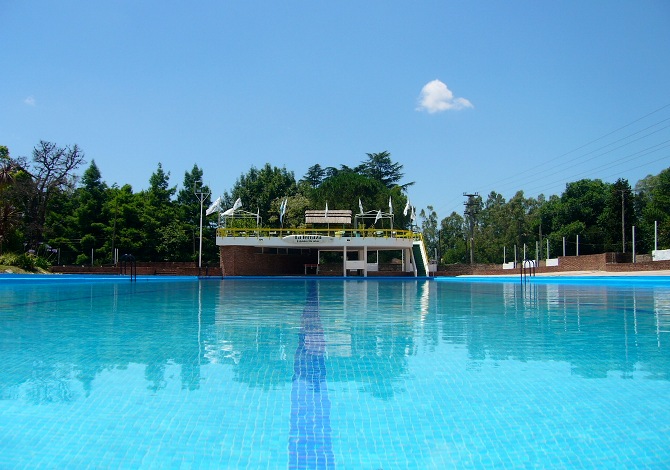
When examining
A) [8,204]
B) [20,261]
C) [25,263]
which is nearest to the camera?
[20,261]

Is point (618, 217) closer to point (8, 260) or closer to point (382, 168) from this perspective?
point (382, 168)

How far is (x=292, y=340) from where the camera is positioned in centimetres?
656

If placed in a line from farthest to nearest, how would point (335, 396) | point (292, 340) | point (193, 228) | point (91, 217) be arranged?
1. point (193, 228)
2. point (91, 217)
3. point (292, 340)
4. point (335, 396)

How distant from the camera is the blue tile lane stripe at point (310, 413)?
3.01 metres

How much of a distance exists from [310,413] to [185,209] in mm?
41867

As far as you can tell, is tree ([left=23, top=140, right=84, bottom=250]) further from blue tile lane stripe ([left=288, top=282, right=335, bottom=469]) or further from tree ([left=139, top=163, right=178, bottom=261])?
blue tile lane stripe ([left=288, top=282, right=335, bottom=469])

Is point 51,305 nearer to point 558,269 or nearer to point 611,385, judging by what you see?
point 611,385

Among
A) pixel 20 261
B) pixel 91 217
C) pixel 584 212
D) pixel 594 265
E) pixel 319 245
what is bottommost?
pixel 594 265

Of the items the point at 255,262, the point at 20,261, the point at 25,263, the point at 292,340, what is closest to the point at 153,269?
the point at 255,262

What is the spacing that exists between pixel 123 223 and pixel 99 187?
22.4 feet

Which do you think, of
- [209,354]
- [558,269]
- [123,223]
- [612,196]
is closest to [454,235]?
[612,196]

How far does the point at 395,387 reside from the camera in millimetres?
4324

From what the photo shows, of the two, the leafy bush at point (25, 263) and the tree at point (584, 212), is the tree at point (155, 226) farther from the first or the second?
the tree at point (584, 212)

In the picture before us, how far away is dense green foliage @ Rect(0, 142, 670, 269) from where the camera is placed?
3731 cm
